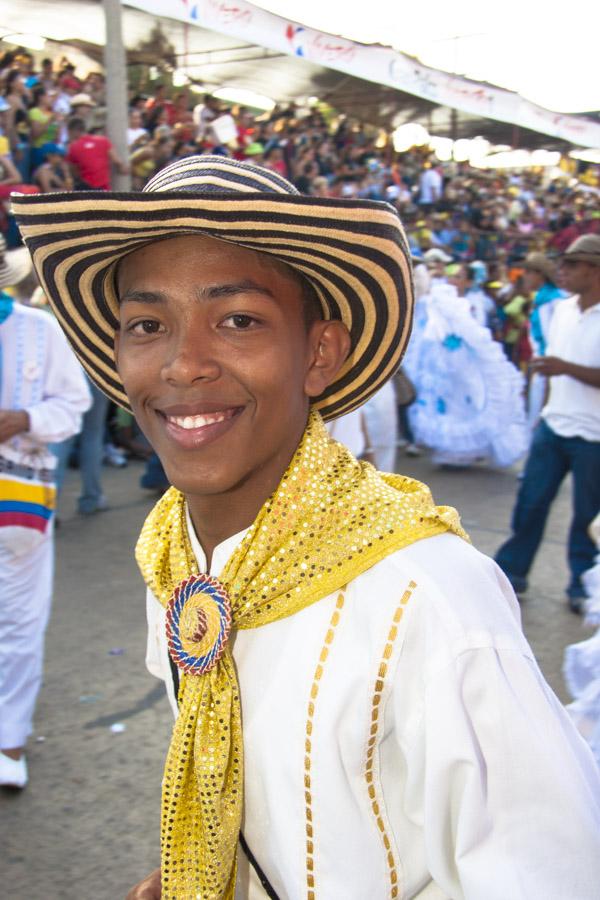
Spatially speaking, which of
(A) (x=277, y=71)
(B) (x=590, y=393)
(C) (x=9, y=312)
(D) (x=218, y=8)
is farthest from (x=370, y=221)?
(A) (x=277, y=71)

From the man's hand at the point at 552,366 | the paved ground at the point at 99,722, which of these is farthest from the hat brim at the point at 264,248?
the man's hand at the point at 552,366

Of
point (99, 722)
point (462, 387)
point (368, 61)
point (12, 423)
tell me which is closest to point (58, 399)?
point (12, 423)

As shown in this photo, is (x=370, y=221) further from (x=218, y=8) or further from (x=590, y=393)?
(x=218, y=8)

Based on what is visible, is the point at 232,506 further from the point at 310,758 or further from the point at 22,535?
the point at 22,535

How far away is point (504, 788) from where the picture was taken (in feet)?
3.62

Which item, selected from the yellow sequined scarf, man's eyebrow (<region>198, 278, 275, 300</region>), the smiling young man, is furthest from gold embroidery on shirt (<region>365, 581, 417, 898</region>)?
man's eyebrow (<region>198, 278, 275, 300</region>)

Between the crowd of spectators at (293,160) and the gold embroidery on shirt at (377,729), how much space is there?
6088 millimetres

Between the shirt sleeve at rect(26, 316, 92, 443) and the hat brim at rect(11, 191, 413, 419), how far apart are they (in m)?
1.74

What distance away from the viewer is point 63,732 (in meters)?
3.82

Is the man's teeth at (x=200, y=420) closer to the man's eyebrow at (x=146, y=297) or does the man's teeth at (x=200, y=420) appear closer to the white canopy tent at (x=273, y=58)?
the man's eyebrow at (x=146, y=297)

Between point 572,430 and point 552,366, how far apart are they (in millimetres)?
365

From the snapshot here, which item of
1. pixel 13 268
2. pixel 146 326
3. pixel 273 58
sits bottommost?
pixel 13 268

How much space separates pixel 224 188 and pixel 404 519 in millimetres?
566

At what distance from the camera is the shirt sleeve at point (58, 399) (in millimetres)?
3447
